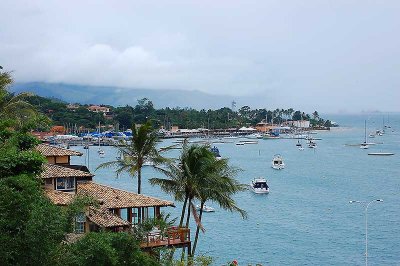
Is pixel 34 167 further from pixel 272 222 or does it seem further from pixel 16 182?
pixel 272 222

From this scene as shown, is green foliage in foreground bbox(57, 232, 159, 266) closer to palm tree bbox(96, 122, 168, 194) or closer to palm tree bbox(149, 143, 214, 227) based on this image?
palm tree bbox(149, 143, 214, 227)

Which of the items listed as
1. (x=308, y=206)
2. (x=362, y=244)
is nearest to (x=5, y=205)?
(x=362, y=244)

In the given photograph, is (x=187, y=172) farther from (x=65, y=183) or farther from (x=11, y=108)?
(x=11, y=108)

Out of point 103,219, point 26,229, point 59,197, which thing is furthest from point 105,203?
point 26,229

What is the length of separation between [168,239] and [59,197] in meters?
5.34

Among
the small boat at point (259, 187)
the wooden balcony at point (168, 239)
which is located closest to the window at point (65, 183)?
the wooden balcony at point (168, 239)

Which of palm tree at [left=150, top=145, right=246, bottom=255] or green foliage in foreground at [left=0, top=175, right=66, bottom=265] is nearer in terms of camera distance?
green foliage in foreground at [left=0, top=175, right=66, bottom=265]

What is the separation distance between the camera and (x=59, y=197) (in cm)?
2575

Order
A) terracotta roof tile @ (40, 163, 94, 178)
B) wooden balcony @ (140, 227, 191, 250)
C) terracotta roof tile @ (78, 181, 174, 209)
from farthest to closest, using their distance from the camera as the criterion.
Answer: terracotta roof tile @ (40, 163, 94, 178)
terracotta roof tile @ (78, 181, 174, 209)
wooden balcony @ (140, 227, 191, 250)

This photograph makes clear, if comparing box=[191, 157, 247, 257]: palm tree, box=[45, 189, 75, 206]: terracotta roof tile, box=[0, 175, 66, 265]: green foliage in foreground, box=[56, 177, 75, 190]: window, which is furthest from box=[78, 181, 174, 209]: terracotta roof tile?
box=[0, 175, 66, 265]: green foliage in foreground

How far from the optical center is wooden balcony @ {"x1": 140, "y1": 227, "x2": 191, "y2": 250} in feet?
86.8

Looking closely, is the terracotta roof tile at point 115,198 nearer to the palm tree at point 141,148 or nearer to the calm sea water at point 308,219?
the palm tree at point 141,148

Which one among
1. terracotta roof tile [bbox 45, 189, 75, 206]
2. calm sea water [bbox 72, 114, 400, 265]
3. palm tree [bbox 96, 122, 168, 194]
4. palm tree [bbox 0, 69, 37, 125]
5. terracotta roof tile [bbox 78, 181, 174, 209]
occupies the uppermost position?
palm tree [bbox 0, 69, 37, 125]

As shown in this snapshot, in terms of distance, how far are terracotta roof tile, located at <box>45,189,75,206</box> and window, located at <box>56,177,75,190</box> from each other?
127cm
